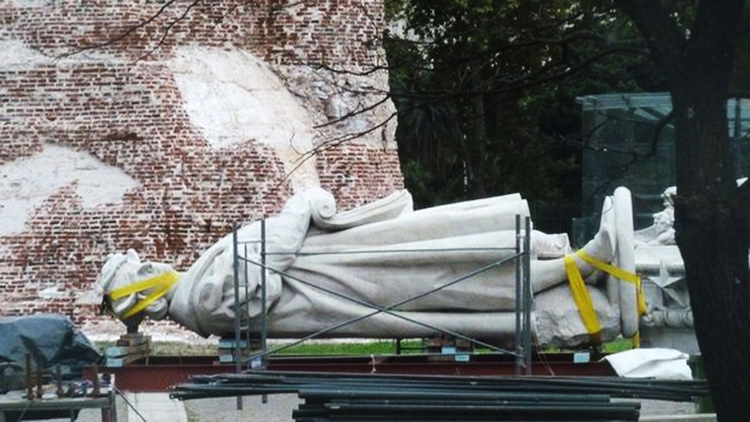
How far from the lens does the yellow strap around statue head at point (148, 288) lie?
58.3ft

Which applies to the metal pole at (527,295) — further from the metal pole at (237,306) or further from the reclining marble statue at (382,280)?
the metal pole at (237,306)

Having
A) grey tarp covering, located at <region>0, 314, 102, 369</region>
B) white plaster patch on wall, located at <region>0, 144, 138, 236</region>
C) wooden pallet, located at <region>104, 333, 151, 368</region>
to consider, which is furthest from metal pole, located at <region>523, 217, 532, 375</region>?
white plaster patch on wall, located at <region>0, 144, 138, 236</region>

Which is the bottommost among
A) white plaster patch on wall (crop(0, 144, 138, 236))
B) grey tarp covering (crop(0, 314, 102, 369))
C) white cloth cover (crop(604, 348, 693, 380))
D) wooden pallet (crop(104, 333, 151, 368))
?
white cloth cover (crop(604, 348, 693, 380))

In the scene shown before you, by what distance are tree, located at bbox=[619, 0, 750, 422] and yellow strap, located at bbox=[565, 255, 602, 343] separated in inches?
236

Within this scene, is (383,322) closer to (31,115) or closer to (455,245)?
(455,245)

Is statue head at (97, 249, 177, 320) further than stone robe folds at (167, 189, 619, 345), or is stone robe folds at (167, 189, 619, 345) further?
statue head at (97, 249, 177, 320)

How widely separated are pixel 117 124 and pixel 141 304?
28.8ft

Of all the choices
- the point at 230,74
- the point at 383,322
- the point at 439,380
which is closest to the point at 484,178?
the point at 230,74

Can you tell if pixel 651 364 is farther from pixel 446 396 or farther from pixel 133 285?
pixel 446 396

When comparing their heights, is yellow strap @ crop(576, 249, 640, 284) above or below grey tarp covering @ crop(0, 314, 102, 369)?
above

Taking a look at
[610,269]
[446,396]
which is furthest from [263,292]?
[446,396]

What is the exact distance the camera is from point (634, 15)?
11594 mm

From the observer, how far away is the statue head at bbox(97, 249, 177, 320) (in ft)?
58.3

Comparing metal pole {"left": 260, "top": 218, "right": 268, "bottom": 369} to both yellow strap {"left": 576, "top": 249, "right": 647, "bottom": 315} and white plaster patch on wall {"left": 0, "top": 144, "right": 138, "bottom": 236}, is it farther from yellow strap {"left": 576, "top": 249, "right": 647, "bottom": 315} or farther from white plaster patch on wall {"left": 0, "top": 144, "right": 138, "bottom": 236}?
white plaster patch on wall {"left": 0, "top": 144, "right": 138, "bottom": 236}
